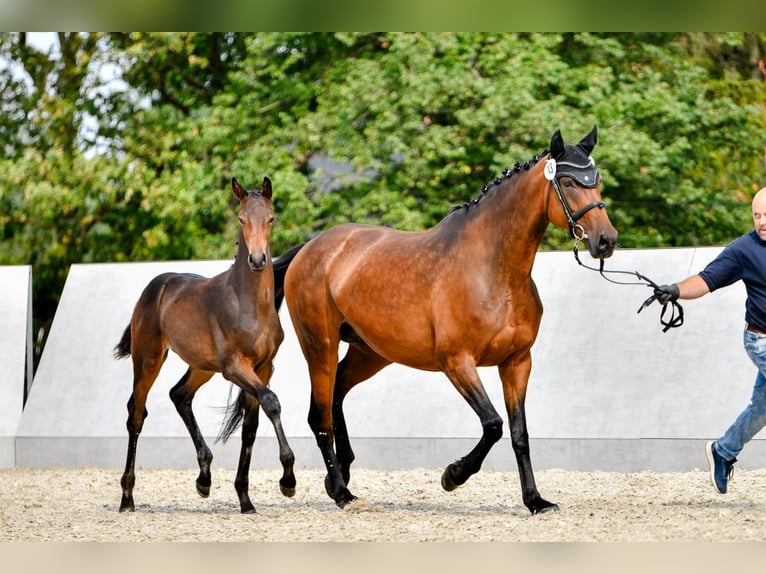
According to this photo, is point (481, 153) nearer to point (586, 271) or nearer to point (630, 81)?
point (630, 81)

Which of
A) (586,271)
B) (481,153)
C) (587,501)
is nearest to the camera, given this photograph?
(587,501)

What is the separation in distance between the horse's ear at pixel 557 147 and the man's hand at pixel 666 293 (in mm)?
939

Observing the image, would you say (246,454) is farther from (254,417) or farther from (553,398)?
(553,398)

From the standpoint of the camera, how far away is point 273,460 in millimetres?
9750

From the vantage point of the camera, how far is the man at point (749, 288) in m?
5.93

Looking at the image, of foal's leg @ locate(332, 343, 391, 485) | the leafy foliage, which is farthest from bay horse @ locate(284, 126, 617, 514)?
the leafy foliage

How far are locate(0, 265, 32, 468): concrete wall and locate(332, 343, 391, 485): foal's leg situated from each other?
15.2 ft

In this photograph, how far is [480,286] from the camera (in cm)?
641

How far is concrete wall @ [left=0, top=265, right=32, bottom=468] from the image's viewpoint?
11.0 meters

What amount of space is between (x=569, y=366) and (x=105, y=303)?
4765 mm
